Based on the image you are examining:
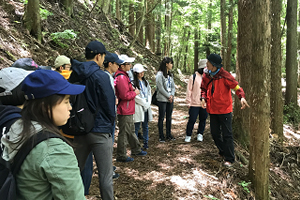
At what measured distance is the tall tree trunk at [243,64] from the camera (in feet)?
15.5

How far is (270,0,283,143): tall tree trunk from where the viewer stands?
717 centimetres

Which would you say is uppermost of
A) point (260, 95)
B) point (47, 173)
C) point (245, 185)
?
point (260, 95)

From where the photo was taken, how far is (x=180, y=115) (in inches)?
365

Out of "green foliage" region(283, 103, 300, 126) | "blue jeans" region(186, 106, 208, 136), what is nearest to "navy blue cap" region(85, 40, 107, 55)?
"blue jeans" region(186, 106, 208, 136)

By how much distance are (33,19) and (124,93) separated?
4.87m

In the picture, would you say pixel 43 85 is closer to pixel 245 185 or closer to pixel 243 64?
pixel 245 185

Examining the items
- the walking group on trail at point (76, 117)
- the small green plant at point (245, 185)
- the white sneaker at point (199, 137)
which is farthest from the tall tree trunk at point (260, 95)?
Result: the white sneaker at point (199, 137)

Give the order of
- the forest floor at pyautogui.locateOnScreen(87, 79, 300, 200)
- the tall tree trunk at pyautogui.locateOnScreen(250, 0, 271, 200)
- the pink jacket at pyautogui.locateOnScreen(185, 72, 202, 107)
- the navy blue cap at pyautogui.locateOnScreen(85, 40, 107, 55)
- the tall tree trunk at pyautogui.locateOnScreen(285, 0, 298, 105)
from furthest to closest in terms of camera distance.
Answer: the tall tree trunk at pyautogui.locateOnScreen(285, 0, 298, 105), the pink jacket at pyautogui.locateOnScreen(185, 72, 202, 107), the forest floor at pyautogui.locateOnScreen(87, 79, 300, 200), the tall tree trunk at pyautogui.locateOnScreen(250, 0, 271, 200), the navy blue cap at pyautogui.locateOnScreen(85, 40, 107, 55)

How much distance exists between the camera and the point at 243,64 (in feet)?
17.4

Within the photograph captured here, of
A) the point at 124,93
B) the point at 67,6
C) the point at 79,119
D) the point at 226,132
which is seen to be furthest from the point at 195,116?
the point at 67,6

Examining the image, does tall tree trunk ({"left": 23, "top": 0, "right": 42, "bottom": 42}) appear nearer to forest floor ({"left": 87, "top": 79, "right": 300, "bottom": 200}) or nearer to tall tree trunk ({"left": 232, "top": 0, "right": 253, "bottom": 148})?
forest floor ({"left": 87, "top": 79, "right": 300, "bottom": 200})

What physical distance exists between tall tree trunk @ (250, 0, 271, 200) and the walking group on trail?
0.79 metres

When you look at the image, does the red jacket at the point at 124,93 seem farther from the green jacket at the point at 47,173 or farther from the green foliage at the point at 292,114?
the green foliage at the point at 292,114

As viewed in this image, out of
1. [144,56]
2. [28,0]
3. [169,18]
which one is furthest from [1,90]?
[169,18]
